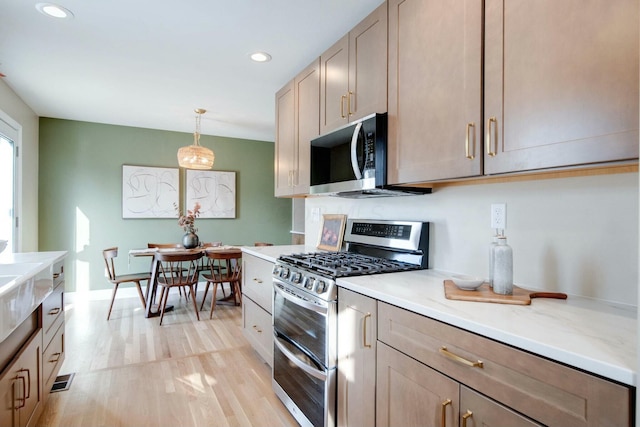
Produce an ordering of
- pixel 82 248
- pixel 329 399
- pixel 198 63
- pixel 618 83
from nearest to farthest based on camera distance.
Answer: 1. pixel 618 83
2. pixel 329 399
3. pixel 198 63
4. pixel 82 248

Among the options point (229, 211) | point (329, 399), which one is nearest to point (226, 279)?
point (229, 211)

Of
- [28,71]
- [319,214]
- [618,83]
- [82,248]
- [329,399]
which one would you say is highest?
[28,71]

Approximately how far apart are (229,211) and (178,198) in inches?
30.9

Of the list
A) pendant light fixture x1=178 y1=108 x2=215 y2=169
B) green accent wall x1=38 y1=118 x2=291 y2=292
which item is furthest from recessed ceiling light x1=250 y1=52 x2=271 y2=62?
green accent wall x1=38 y1=118 x2=291 y2=292

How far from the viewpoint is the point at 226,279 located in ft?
12.8

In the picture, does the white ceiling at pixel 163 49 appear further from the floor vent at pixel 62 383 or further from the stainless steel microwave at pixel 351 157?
the floor vent at pixel 62 383

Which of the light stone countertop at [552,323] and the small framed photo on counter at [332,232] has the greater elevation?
the small framed photo on counter at [332,232]

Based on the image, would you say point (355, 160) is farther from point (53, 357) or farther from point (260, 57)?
point (53, 357)

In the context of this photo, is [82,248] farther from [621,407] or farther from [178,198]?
[621,407]

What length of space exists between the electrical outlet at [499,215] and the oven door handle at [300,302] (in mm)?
887

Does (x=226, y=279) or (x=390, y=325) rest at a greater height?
(x=390, y=325)

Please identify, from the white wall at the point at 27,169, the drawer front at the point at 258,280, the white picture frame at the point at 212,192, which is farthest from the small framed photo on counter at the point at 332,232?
the white wall at the point at 27,169

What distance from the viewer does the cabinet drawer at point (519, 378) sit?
722mm

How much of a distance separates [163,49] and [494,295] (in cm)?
260
